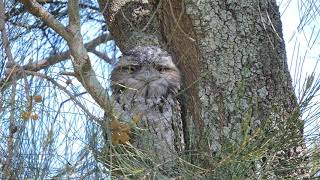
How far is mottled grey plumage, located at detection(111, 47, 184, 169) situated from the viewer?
2666mm

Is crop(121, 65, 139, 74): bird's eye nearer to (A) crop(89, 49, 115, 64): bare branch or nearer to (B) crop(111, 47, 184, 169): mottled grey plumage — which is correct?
(B) crop(111, 47, 184, 169): mottled grey plumage

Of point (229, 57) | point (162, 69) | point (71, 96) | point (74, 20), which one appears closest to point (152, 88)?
point (162, 69)

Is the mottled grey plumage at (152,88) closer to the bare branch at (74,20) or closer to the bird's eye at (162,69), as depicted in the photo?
the bird's eye at (162,69)

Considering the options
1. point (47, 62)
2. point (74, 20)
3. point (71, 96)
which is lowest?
point (71, 96)

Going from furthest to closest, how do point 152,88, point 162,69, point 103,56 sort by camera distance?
1. point 103,56
2. point 162,69
3. point 152,88

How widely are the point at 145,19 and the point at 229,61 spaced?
53 cm

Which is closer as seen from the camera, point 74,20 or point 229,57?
point 74,20

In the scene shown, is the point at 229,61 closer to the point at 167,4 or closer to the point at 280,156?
the point at 167,4

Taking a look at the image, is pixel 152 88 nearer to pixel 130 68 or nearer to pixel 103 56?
pixel 130 68

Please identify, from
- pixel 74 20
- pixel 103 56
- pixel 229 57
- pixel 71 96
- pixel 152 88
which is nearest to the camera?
pixel 71 96

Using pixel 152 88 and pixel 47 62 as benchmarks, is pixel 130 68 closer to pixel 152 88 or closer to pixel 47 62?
pixel 152 88

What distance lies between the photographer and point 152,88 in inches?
115

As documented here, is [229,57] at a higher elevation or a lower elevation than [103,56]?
lower

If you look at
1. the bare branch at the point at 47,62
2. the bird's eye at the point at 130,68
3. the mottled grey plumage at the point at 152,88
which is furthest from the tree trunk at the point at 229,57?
the bare branch at the point at 47,62
